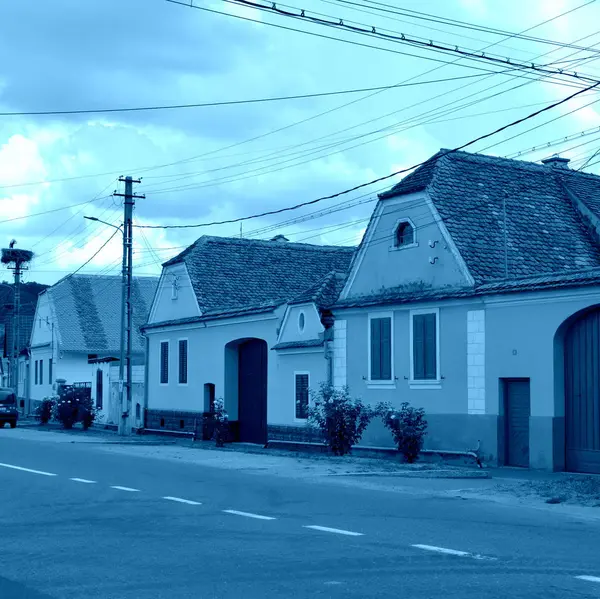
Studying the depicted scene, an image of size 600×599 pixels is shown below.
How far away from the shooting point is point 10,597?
890cm

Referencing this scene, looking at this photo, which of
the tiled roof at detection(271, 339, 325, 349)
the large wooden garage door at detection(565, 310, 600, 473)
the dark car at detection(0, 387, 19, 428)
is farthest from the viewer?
the dark car at detection(0, 387, 19, 428)

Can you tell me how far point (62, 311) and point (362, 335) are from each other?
33835 mm

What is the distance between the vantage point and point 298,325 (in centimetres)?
3195

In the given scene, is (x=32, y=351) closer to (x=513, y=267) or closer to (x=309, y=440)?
(x=309, y=440)

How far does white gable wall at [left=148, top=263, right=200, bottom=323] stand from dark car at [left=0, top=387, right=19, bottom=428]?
940 centimetres

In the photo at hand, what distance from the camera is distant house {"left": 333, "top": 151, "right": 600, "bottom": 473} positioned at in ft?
73.9

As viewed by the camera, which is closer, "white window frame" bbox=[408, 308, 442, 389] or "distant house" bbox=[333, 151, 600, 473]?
"distant house" bbox=[333, 151, 600, 473]

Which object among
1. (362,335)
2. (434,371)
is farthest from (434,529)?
(362,335)

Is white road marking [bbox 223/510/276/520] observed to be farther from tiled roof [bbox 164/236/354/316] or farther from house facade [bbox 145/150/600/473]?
tiled roof [bbox 164/236/354/316]

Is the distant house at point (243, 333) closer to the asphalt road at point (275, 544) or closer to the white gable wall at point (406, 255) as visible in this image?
the white gable wall at point (406, 255)

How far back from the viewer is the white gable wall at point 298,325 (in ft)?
101

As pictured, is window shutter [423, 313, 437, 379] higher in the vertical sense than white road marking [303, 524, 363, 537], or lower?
higher

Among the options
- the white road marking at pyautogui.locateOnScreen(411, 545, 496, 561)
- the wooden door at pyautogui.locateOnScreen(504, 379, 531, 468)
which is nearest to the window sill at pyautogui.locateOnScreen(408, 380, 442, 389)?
the wooden door at pyautogui.locateOnScreen(504, 379, 531, 468)

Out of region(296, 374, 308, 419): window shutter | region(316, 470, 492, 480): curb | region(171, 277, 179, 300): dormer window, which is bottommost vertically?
region(316, 470, 492, 480): curb
